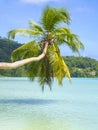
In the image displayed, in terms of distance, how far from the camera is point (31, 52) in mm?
17891

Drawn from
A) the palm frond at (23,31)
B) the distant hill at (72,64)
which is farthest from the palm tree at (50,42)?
the distant hill at (72,64)

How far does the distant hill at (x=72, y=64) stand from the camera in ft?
325

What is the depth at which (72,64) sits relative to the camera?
10544 centimetres

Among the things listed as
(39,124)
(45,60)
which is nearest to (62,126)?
(39,124)

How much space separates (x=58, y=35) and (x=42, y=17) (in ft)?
3.73

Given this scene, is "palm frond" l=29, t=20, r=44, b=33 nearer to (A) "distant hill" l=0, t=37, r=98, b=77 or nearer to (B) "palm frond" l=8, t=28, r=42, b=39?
(B) "palm frond" l=8, t=28, r=42, b=39

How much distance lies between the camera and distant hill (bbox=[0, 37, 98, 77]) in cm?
9894

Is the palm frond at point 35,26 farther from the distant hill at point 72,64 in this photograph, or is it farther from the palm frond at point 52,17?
the distant hill at point 72,64

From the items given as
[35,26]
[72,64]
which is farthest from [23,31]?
[72,64]

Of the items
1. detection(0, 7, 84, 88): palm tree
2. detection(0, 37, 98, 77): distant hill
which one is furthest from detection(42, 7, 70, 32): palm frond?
detection(0, 37, 98, 77): distant hill

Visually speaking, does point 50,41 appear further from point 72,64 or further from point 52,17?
point 72,64

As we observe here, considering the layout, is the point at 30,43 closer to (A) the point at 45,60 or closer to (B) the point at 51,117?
(A) the point at 45,60

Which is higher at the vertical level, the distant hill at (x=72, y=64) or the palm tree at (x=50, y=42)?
the distant hill at (x=72, y=64)

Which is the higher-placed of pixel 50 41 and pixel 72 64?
pixel 72 64
